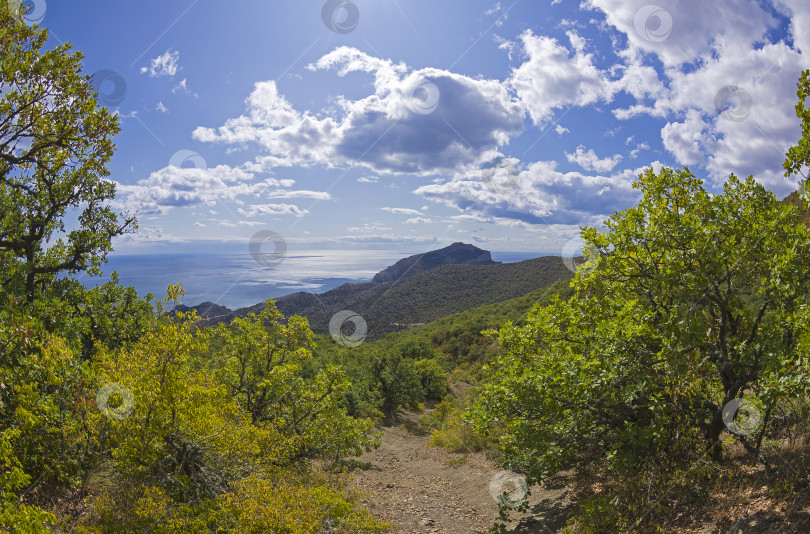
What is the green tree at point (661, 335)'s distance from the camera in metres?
5.95

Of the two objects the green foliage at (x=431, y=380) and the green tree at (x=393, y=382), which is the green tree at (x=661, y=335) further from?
the green foliage at (x=431, y=380)

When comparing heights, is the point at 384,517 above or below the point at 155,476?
below

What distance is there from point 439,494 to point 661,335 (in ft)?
32.5

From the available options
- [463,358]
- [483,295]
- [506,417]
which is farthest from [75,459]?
[483,295]

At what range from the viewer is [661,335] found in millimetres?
5992

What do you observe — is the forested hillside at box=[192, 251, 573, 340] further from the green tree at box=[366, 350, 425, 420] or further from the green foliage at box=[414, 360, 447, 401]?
the green tree at box=[366, 350, 425, 420]

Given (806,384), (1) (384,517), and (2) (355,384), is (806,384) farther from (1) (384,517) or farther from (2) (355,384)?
(2) (355,384)

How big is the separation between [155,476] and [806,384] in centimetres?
832

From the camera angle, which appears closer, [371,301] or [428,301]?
[428,301]

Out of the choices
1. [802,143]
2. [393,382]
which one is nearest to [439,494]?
[802,143]

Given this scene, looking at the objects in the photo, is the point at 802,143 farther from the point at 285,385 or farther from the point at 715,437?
the point at 285,385

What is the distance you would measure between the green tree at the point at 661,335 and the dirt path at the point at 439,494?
284 cm

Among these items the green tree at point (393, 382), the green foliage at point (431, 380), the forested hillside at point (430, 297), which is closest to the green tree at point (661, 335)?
the green tree at point (393, 382)

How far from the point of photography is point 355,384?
27.5m
